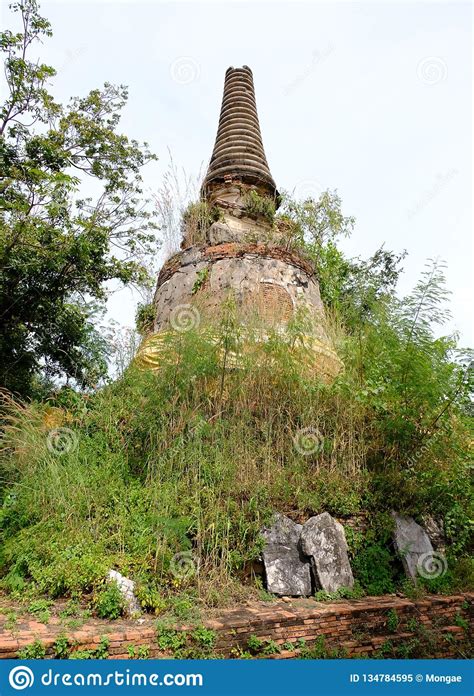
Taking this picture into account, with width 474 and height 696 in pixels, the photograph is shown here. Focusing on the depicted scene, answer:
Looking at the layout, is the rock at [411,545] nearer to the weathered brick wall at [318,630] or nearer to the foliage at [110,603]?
the weathered brick wall at [318,630]

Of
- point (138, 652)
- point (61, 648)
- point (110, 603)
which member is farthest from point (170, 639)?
point (61, 648)

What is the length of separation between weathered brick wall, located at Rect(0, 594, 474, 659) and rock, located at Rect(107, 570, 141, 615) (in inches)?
5.6

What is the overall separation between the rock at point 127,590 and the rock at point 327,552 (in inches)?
62.2

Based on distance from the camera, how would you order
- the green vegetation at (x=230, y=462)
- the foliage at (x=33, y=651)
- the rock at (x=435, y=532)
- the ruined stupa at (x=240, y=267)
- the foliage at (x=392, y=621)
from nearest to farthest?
the foliage at (x=33, y=651) → the foliage at (x=392, y=621) → the green vegetation at (x=230, y=462) → the rock at (x=435, y=532) → the ruined stupa at (x=240, y=267)

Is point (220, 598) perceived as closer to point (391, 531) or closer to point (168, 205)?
point (391, 531)

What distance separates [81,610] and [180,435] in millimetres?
1851

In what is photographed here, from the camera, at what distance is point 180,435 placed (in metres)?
5.25

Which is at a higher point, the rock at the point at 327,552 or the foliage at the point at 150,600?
the rock at the point at 327,552

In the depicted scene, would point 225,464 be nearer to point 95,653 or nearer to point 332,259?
point 95,653

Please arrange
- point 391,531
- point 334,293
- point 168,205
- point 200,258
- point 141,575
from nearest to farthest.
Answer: point 141,575
point 391,531
point 200,258
point 168,205
point 334,293

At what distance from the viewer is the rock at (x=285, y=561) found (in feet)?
14.8

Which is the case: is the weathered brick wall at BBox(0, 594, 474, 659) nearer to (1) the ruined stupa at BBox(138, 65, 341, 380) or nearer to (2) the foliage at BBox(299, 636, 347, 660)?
(2) the foliage at BBox(299, 636, 347, 660)

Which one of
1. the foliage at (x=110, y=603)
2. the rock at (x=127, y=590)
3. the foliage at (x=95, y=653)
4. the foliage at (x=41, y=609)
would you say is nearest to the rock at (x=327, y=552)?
the rock at (x=127, y=590)

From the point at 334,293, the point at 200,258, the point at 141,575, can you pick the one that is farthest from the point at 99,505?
the point at 334,293
